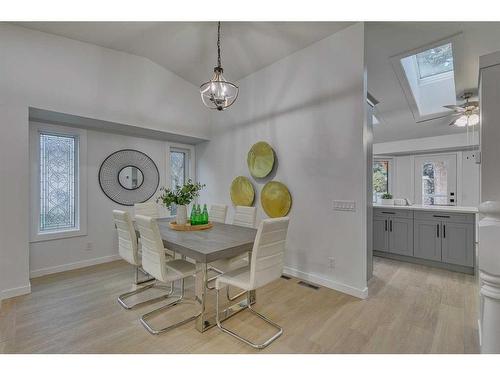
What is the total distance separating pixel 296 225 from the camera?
3252 mm

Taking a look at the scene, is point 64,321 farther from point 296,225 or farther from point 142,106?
point 142,106

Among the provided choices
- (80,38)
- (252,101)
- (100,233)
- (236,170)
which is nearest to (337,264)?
(236,170)

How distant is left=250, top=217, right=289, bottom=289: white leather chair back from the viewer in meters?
1.83

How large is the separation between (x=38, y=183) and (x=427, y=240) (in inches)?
219

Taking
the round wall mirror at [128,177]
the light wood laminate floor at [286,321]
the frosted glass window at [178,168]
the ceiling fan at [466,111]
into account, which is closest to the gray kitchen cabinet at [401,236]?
the light wood laminate floor at [286,321]

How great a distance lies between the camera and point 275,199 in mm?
3482

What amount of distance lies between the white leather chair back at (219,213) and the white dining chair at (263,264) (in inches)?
58.2

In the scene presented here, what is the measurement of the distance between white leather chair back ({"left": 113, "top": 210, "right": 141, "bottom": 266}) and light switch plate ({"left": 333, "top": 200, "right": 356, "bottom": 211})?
2218 mm

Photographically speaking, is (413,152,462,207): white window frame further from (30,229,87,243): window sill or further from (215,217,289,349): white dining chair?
(30,229,87,243): window sill

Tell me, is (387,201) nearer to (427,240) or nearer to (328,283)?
(427,240)

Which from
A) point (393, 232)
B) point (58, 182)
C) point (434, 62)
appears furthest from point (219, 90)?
point (393, 232)

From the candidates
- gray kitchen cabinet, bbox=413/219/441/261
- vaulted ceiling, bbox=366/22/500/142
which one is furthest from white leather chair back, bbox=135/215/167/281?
gray kitchen cabinet, bbox=413/219/441/261

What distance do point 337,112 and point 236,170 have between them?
1934mm

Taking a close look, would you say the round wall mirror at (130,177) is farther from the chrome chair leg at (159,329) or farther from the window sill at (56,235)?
the chrome chair leg at (159,329)
